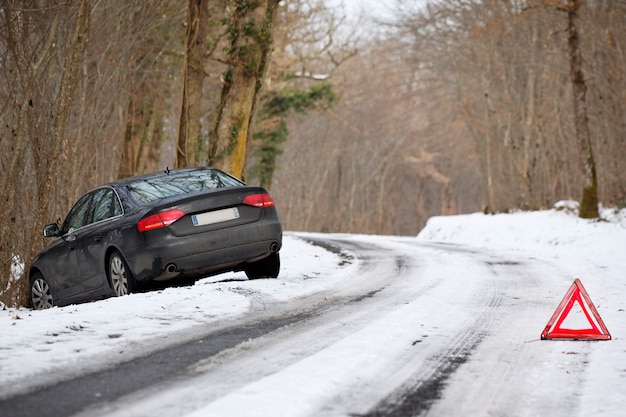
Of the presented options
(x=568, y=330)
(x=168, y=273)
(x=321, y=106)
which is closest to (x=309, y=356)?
(x=568, y=330)

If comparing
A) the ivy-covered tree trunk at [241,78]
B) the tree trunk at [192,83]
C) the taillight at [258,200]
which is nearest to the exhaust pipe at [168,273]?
the taillight at [258,200]

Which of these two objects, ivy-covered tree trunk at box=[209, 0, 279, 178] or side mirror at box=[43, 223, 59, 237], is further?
ivy-covered tree trunk at box=[209, 0, 279, 178]

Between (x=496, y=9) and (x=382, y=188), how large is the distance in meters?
34.6

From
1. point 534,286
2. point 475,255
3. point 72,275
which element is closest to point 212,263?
→ point 72,275

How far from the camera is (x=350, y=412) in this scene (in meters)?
4.31

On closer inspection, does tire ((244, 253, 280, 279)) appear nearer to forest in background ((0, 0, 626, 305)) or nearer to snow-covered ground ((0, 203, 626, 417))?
snow-covered ground ((0, 203, 626, 417))

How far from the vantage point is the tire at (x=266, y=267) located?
10781 mm

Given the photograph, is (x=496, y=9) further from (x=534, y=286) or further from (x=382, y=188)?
(x=382, y=188)

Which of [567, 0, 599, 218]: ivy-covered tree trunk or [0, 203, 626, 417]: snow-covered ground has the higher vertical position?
[567, 0, 599, 218]: ivy-covered tree trunk

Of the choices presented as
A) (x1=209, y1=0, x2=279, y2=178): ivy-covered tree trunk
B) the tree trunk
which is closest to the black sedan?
the tree trunk

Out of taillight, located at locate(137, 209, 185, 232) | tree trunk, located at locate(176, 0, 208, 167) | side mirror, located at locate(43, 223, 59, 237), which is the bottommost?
side mirror, located at locate(43, 223, 59, 237)

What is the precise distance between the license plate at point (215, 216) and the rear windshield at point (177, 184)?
1.55ft

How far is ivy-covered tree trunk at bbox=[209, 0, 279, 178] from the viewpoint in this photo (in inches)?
645

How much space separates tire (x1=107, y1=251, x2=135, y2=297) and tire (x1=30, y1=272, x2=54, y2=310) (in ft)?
5.52
